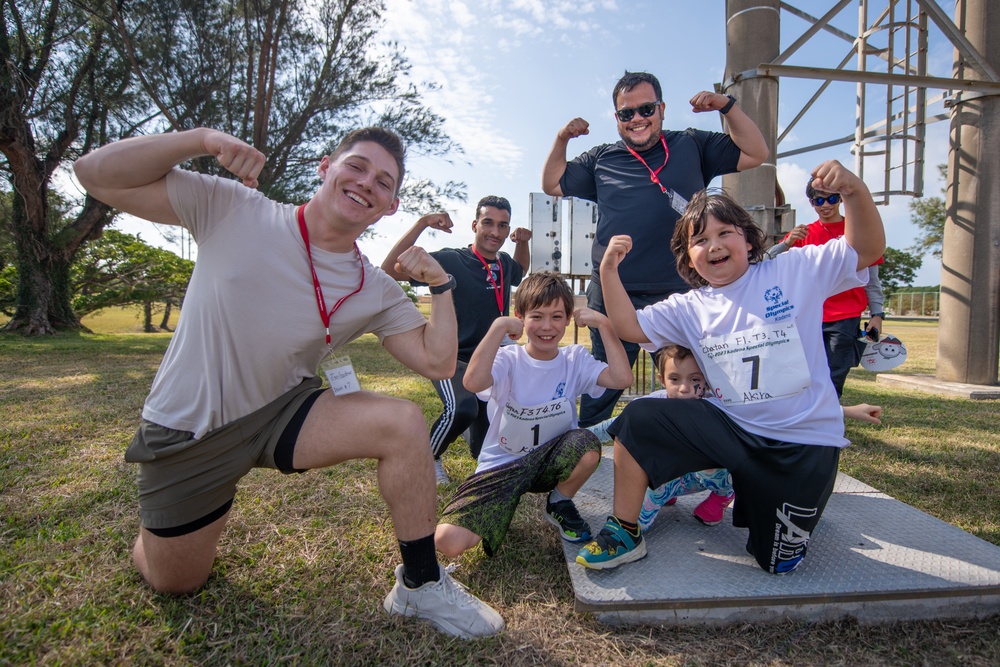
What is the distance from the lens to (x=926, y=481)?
10.9 ft

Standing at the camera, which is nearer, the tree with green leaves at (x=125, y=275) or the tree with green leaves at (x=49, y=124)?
the tree with green leaves at (x=49, y=124)

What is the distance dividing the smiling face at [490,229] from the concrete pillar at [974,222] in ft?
19.9

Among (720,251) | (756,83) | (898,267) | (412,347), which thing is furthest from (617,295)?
(898,267)

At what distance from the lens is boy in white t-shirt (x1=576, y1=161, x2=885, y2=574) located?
2045 millimetres

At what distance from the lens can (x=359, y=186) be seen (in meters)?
2.20

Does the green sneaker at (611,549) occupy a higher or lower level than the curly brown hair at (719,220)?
lower

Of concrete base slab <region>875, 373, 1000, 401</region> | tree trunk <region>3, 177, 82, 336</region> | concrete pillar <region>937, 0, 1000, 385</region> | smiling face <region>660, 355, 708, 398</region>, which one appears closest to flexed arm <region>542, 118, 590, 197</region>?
smiling face <region>660, 355, 708, 398</region>

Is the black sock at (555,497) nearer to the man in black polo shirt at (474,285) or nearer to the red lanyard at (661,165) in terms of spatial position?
the man in black polo shirt at (474,285)

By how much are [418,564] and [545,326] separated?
1.19 metres

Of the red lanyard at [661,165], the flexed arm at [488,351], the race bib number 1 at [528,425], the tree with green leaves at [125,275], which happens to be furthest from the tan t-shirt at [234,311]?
the tree with green leaves at [125,275]

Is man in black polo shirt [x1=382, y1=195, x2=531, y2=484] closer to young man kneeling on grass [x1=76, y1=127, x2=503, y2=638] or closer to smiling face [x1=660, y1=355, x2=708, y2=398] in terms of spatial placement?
smiling face [x1=660, y1=355, x2=708, y2=398]

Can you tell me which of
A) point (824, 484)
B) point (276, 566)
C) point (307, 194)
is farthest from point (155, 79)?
point (824, 484)

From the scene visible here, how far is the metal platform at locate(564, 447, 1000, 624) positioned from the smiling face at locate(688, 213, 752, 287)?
3.56ft

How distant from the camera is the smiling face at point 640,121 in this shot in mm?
3104
